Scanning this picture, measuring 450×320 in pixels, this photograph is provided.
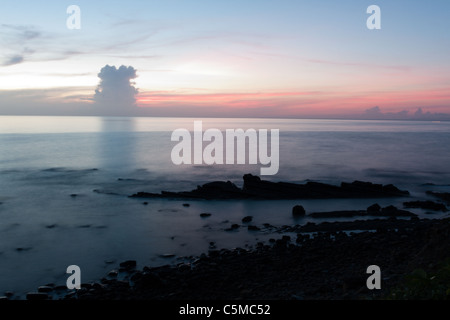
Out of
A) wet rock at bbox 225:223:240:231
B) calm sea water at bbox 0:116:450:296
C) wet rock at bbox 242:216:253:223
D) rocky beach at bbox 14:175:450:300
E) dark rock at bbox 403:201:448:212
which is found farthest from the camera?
dark rock at bbox 403:201:448:212

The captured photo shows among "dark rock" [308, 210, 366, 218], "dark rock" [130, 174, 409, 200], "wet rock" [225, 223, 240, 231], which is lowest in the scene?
"wet rock" [225, 223, 240, 231]

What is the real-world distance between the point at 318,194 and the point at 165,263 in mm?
16040

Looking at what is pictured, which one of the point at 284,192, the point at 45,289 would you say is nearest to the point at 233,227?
the point at 284,192

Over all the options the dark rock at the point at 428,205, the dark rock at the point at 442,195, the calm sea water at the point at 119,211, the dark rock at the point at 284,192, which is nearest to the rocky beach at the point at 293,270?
the calm sea water at the point at 119,211

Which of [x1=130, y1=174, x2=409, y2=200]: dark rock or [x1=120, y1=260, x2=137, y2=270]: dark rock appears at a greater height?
[x1=130, y1=174, x2=409, y2=200]: dark rock

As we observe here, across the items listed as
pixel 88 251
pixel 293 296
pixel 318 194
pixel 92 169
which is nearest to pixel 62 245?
pixel 88 251

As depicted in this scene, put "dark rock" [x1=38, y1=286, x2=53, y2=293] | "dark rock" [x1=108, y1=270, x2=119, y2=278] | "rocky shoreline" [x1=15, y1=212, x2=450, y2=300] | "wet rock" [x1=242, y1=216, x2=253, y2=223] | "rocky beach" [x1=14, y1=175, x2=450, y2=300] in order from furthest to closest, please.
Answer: "wet rock" [x1=242, y1=216, x2=253, y2=223], "dark rock" [x1=108, y1=270, x2=119, y2=278], "dark rock" [x1=38, y1=286, x2=53, y2=293], "rocky shoreline" [x1=15, y1=212, x2=450, y2=300], "rocky beach" [x1=14, y1=175, x2=450, y2=300]

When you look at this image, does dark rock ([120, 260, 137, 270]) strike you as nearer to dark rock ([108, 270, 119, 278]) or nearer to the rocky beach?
the rocky beach

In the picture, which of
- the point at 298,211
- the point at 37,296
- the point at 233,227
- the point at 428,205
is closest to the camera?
the point at 37,296

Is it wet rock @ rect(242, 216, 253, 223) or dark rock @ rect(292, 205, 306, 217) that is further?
dark rock @ rect(292, 205, 306, 217)

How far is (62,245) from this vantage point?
17.9 m

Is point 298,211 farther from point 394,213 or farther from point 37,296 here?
point 37,296

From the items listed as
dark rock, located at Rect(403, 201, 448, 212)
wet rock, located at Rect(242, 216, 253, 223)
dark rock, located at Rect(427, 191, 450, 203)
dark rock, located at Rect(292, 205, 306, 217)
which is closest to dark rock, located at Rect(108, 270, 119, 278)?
wet rock, located at Rect(242, 216, 253, 223)
